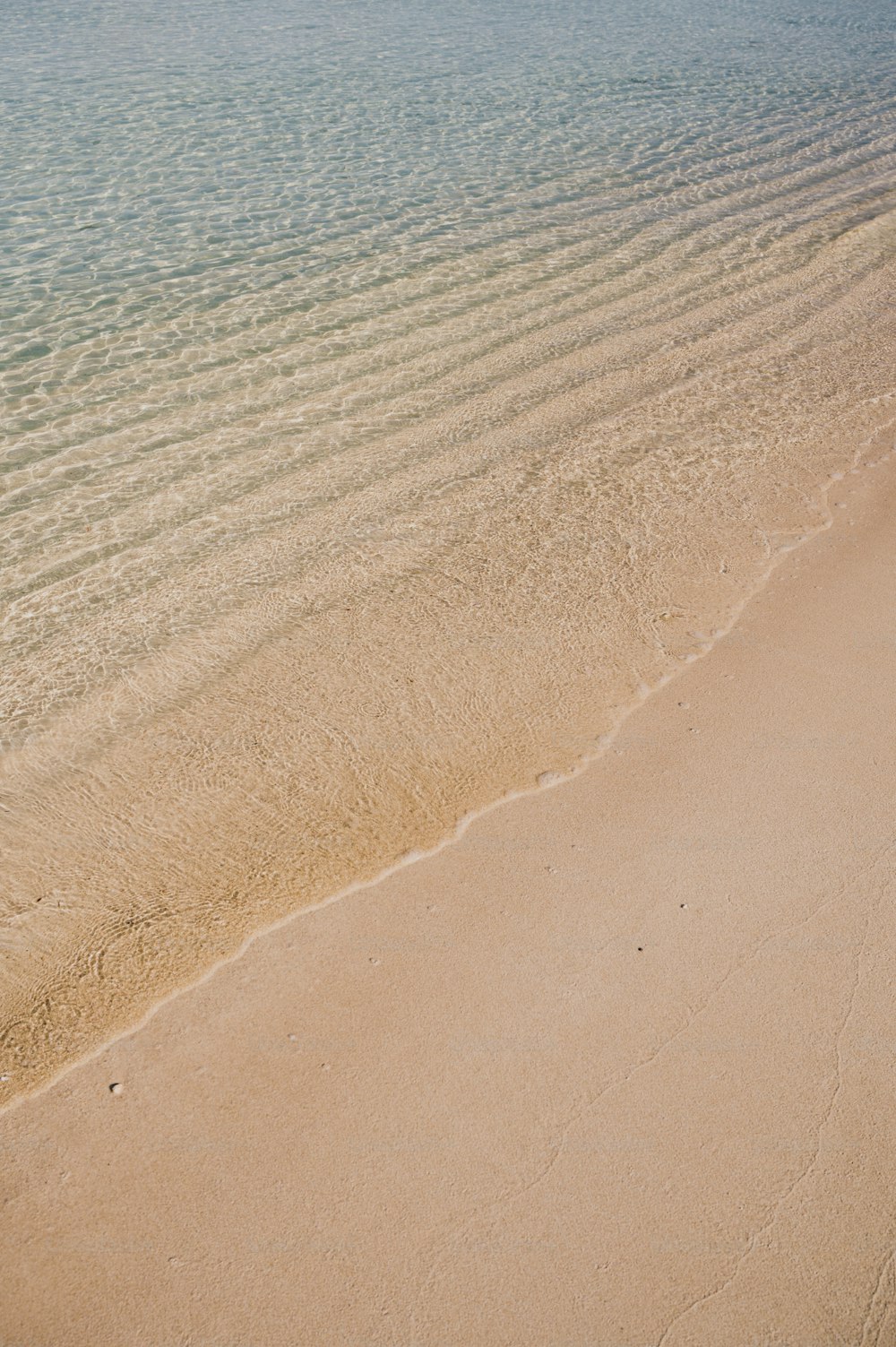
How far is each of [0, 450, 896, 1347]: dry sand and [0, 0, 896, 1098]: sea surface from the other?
0.25m

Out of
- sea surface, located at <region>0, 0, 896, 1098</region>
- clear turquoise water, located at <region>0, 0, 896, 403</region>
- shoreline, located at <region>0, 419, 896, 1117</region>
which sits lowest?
shoreline, located at <region>0, 419, 896, 1117</region>

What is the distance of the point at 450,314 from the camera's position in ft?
24.3

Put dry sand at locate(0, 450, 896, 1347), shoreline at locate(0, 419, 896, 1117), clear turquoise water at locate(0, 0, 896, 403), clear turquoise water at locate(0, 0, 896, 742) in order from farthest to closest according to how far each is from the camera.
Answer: clear turquoise water at locate(0, 0, 896, 403), clear turquoise water at locate(0, 0, 896, 742), shoreline at locate(0, 419, 896, 1117), dry sand at locate(0, 450, 896, 1347)

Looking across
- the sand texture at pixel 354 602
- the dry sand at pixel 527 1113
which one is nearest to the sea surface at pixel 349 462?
the sand texture at pixel 354 602

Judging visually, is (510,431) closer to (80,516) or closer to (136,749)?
(80,516)

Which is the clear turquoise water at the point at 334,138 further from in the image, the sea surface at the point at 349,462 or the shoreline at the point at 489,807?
the shoreline at the point at 489,807

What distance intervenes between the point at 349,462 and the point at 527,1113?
12.6 ft

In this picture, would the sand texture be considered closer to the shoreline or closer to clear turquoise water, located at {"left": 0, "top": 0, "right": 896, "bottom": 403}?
the shoreline

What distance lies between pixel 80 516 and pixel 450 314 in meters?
3.39

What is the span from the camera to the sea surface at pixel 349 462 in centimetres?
346

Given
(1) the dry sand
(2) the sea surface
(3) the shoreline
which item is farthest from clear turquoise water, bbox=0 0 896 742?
(1) the dry sand

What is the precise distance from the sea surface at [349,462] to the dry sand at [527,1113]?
9.7 inches

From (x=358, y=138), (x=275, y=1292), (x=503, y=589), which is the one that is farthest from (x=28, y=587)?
(x=358, y=138)

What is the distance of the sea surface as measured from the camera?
11.4 ft
